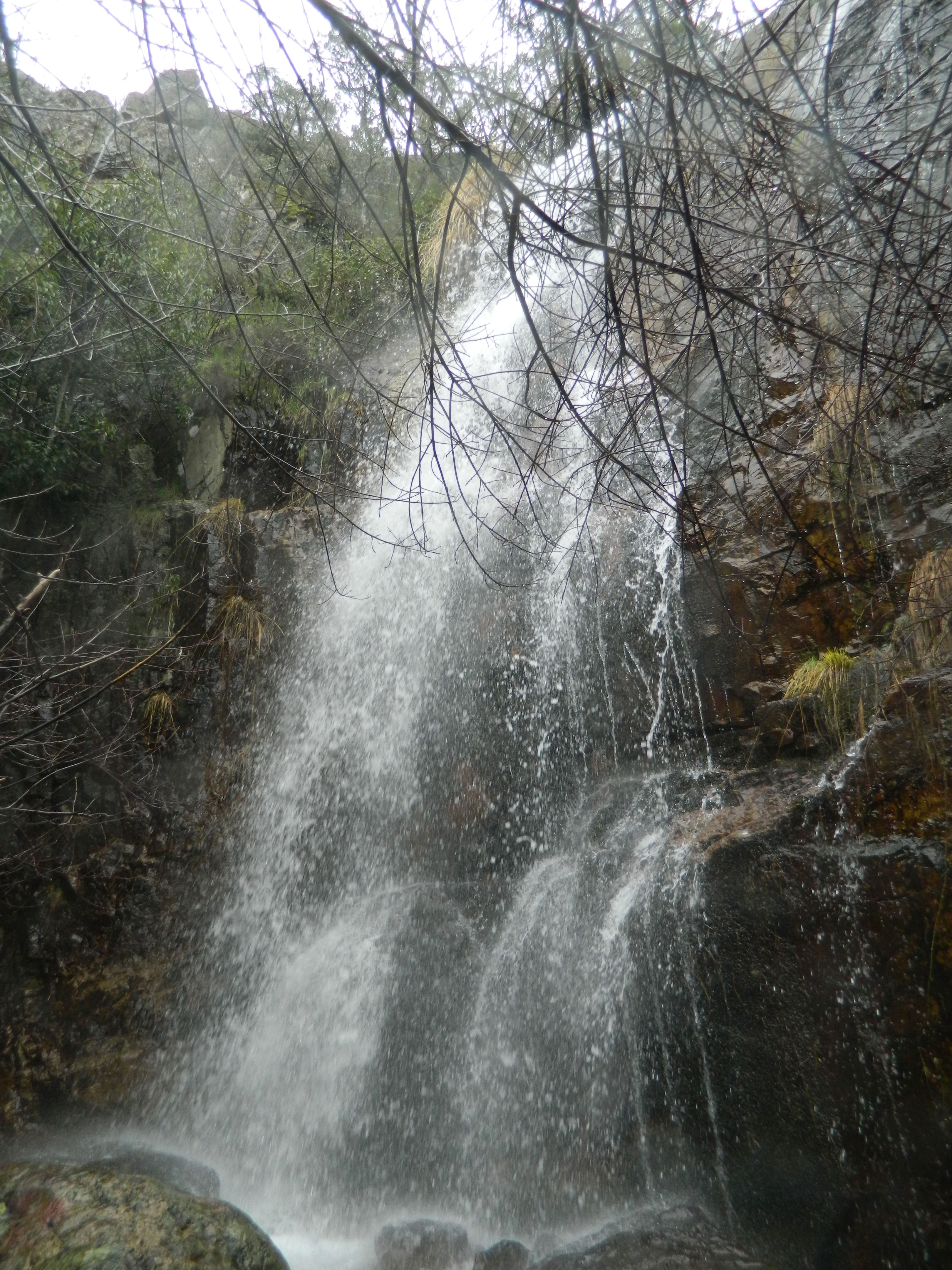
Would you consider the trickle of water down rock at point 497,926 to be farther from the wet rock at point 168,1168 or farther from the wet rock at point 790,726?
the wet rock at point 790,726

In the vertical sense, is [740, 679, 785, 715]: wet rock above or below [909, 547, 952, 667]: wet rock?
below

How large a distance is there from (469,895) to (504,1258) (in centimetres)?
173

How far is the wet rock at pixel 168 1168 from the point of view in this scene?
4.03m

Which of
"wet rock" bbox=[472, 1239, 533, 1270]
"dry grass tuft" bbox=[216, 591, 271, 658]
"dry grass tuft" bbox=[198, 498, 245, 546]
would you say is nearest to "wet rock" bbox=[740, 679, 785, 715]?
"wet rock" bbox=[472, 1239, 533, 1270]

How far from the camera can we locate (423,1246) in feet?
11.8

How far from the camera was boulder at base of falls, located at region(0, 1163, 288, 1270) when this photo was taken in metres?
3.07

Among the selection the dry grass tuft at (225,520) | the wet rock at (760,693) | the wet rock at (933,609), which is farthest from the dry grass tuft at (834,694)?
the dry grass tuft at (225,520)

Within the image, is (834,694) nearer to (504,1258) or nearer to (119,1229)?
(504,1258)

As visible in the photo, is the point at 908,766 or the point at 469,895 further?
the point at 469,895

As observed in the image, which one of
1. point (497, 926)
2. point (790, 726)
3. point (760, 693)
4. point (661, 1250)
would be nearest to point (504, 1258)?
point (661, 1250)

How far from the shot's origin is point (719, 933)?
3.62 metres

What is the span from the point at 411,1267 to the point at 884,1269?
6.30ft

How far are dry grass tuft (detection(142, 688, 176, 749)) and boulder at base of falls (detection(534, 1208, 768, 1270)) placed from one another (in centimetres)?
426

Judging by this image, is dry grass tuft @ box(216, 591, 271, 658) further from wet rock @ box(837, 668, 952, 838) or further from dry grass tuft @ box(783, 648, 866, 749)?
wet rock @ box(837, 668, 952, 838)
